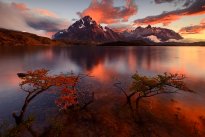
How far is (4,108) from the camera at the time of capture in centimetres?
3156

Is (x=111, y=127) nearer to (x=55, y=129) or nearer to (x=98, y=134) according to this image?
(x=98, y=134)

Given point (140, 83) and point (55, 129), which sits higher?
point (140, 83)

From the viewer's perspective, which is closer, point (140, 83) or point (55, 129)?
point (55, 129)

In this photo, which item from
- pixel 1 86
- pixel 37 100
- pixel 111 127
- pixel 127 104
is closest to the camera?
pixel 111 127

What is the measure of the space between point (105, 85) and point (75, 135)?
1047 inches

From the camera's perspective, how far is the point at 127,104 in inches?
1332

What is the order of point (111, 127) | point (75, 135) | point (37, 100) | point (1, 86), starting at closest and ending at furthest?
point (75, 135), point (111, 127), point (37, 100), point (1, 86)

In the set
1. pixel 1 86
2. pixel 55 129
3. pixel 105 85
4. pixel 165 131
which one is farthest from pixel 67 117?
pixel 1 86

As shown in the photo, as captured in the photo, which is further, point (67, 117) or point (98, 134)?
point (67, 117)

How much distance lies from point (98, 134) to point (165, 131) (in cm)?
828

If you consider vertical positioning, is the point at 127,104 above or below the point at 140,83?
below

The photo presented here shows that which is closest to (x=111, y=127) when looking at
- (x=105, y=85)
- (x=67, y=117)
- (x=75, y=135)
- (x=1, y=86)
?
(x=75, y=135)

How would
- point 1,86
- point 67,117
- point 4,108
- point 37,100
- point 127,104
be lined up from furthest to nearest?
point 1,86, point 37,100, point 127,104, point 4,108, point 67,117

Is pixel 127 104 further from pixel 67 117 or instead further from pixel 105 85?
pixel 105 85
